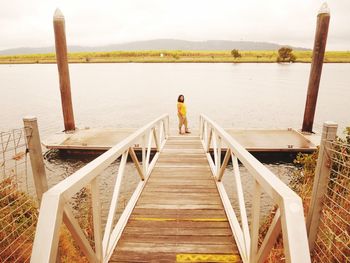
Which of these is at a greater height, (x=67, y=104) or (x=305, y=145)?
(x=67, y=104)

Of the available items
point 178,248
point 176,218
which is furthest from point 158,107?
point 178,248

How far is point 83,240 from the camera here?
6.91 ft

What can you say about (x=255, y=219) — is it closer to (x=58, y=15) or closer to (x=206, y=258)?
(x=206, y=258)

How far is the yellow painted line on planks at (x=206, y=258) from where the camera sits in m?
2.80

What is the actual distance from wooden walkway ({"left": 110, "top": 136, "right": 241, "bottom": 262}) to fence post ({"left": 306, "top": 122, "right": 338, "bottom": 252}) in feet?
3.00

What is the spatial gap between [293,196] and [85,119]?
1782 centimetres

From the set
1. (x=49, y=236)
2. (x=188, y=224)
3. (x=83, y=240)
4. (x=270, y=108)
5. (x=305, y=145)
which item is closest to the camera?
(x=49, y=236)

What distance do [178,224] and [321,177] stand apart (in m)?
1.73

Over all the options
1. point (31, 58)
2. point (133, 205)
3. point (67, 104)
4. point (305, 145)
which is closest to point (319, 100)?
point (305, 145)

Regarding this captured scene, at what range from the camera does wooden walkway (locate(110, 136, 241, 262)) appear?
9.48ft

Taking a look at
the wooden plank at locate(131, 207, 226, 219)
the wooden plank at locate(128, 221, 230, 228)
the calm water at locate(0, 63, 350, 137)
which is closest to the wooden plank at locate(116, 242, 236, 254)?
the wooden plank at locate(128, 221, 230, 228)

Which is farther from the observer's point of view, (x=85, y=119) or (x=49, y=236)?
(x=85, y=119)

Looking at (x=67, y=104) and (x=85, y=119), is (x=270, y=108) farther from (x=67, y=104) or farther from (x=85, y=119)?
(x=67, y=104)

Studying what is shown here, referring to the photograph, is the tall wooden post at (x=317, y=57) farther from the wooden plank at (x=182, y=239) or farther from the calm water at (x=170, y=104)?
the wooden plank at (x=182, y=239)
